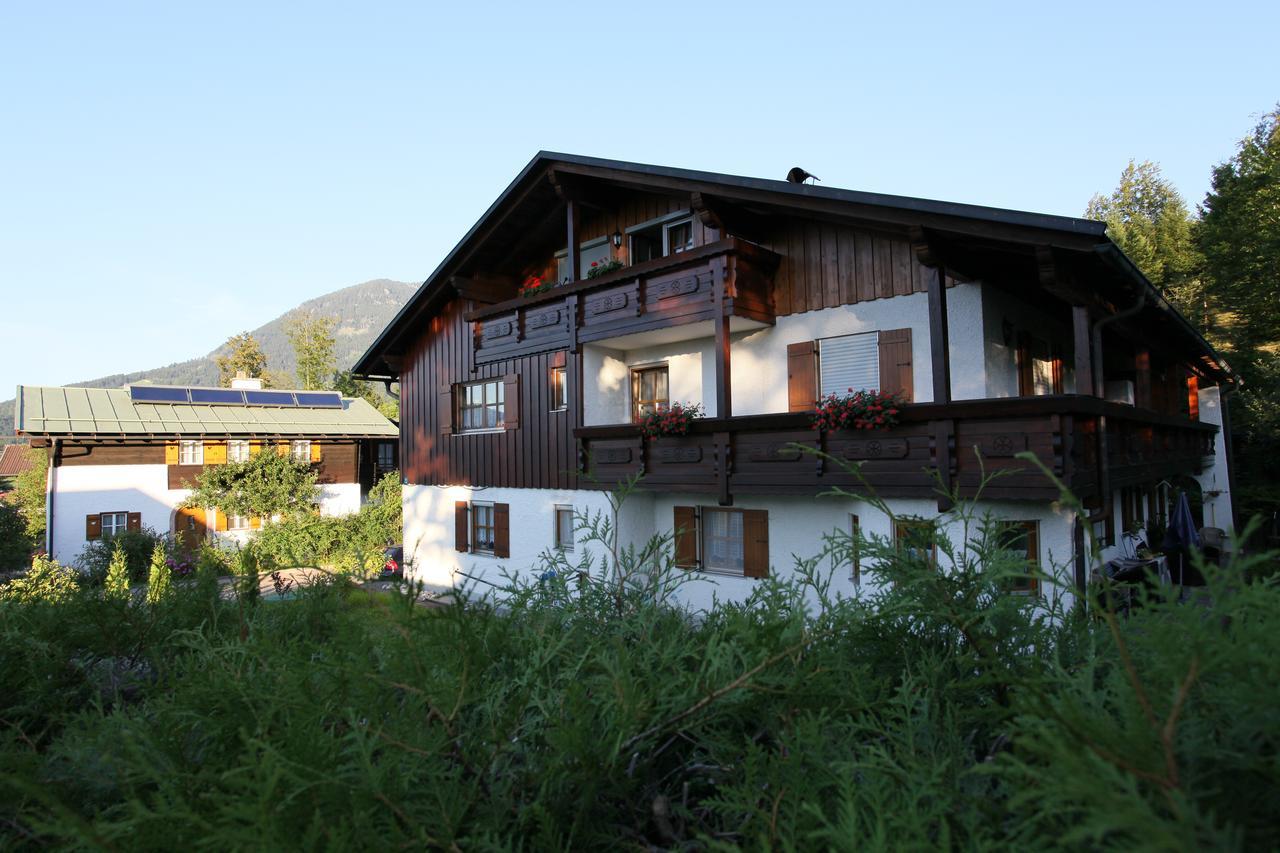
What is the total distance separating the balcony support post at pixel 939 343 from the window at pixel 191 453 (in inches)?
1013

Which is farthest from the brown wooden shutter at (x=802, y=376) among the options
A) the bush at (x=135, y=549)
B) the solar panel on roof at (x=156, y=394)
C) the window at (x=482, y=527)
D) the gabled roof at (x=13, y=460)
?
the gabled roof at (x=13, y=460)

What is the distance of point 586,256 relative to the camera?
1488cm

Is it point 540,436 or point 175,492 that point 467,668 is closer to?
point 540,436

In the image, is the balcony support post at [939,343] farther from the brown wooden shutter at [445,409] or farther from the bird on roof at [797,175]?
the brown wooden shutter at [445,409]

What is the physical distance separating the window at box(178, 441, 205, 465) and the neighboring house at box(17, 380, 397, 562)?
4cm

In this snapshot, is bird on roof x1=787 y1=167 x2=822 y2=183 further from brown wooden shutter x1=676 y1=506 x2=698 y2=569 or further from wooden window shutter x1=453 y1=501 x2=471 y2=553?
wooden window shutter x1=453 y1=501 x2=471 y2=553

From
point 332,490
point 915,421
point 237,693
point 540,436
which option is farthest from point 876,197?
point 332,490

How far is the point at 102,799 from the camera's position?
204cm

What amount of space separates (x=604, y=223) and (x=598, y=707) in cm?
1332

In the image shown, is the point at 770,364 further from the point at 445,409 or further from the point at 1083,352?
the point at 445,409

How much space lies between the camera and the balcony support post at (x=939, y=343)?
8.79m

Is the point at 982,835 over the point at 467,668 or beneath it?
beneath

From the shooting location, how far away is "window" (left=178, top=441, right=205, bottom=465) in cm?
2535

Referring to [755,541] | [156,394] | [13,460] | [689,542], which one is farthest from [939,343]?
[13,460]
